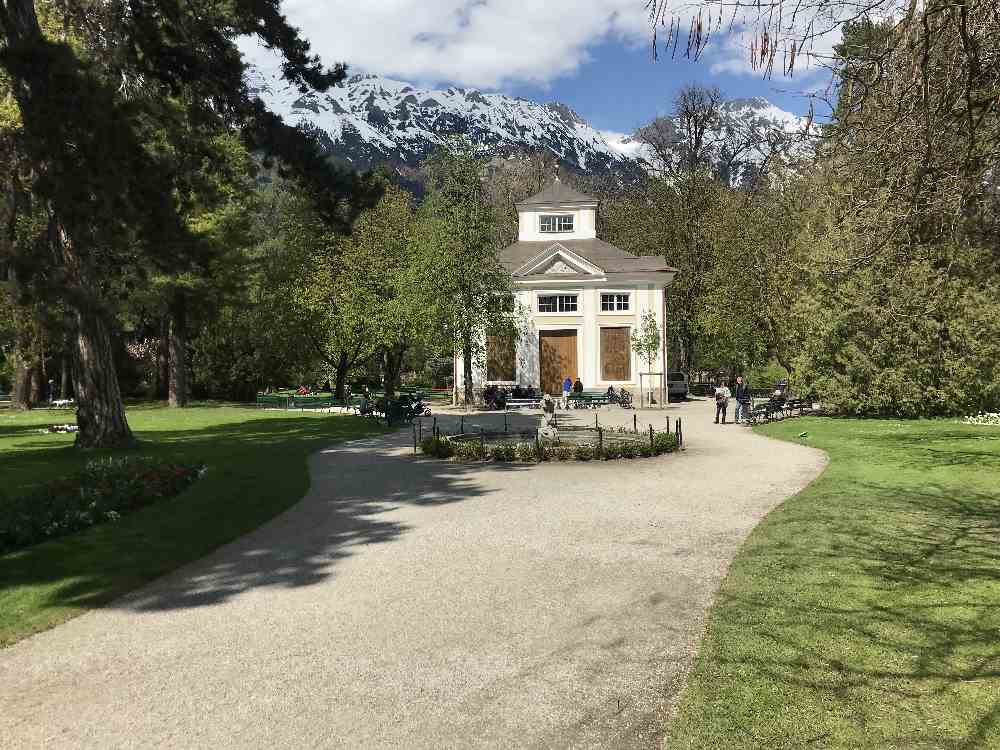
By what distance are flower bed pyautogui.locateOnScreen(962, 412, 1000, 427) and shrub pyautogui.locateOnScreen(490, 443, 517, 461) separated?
16.1 meters

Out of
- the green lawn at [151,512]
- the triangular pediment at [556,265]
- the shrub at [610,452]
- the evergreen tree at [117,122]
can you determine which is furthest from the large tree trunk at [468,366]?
the shrub at [610,452]

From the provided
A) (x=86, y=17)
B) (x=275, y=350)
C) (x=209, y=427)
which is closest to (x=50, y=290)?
(x=86, y=17)

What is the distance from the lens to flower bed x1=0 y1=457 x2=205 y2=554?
9.59 m

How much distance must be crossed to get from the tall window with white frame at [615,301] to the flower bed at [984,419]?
18.7m

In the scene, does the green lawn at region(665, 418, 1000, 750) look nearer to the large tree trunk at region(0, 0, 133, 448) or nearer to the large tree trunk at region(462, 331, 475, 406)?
the large tree trunk at region(0, 0, 133, 448)

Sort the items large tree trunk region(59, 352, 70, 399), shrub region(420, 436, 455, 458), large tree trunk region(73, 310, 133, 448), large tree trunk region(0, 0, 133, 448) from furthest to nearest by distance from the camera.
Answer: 1. large tree trunk region(59, 352, 70, 399)
2. large tree trunk region(73, 310, 133, 448)
3. shrub region(420, 436, 455, 458)
4. large tree trunk region(0, 0, 133, 448)

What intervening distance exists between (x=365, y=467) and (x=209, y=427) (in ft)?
40.0

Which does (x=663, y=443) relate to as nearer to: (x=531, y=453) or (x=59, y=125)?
(x=531, y=453)

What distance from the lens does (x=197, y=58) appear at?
16.9 metres

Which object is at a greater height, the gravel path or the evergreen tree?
the evergreen tree

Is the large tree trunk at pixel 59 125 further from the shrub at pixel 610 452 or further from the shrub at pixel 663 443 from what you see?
the shrub at pixel 663 443

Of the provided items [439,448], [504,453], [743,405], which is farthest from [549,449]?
[743,405]

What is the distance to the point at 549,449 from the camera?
17.0 m

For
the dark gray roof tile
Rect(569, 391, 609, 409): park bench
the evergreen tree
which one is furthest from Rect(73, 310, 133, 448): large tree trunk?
the dark gray roof tile
